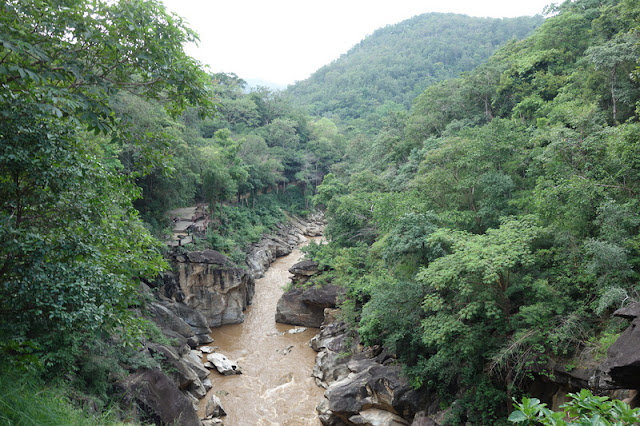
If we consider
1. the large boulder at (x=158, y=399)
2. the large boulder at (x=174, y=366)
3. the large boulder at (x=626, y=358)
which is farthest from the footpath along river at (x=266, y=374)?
the large boulder at (x=626, y=358)

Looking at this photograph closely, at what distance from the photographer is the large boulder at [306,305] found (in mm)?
19594

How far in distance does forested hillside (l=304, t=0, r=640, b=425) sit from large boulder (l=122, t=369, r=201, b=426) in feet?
19.7

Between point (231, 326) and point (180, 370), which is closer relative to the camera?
point (180, 370)

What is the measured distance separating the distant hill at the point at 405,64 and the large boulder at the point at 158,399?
212 feet

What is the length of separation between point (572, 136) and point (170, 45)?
1107 cm

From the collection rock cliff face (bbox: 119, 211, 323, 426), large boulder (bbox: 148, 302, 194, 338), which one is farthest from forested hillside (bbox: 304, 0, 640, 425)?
large boulder (bbox: 148, 302, 194, 338)

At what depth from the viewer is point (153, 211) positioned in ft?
71.9

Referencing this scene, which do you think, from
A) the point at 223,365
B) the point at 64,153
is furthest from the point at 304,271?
the point at 64,153

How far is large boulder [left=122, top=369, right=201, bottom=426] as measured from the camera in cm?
965

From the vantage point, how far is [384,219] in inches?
573

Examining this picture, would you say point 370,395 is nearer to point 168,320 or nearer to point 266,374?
point 266,374

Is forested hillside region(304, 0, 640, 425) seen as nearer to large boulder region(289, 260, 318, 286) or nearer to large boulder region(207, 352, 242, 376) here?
large boulder region(289, 260, 318, 286)

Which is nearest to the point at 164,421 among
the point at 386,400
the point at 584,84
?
the point at 386,400

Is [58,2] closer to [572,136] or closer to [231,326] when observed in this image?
[572,136]
